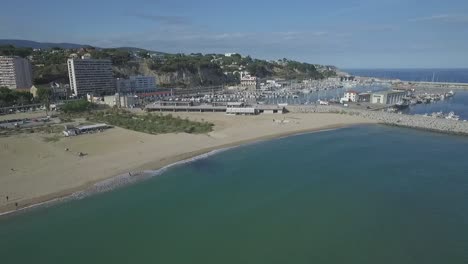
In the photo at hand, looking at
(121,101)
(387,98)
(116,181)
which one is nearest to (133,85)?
(121,101)

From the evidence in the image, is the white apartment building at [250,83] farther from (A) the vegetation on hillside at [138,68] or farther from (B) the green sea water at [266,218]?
(B) the green sea water at [266,218]

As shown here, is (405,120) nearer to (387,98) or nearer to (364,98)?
(387,98)

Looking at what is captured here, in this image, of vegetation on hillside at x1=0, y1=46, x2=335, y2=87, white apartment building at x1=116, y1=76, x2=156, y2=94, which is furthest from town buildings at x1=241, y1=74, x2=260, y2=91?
white apartment building at x1=116, y1=76, x2=156, y2=94

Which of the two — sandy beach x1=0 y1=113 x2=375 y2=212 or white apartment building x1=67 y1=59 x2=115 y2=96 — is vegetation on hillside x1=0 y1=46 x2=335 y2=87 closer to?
white apartment building x1=67 y1=59 x2=115 y2=96

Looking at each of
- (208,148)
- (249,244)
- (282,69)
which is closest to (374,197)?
(249,244)

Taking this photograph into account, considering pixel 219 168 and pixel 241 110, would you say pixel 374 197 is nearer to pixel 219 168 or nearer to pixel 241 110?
pixel 219 168
